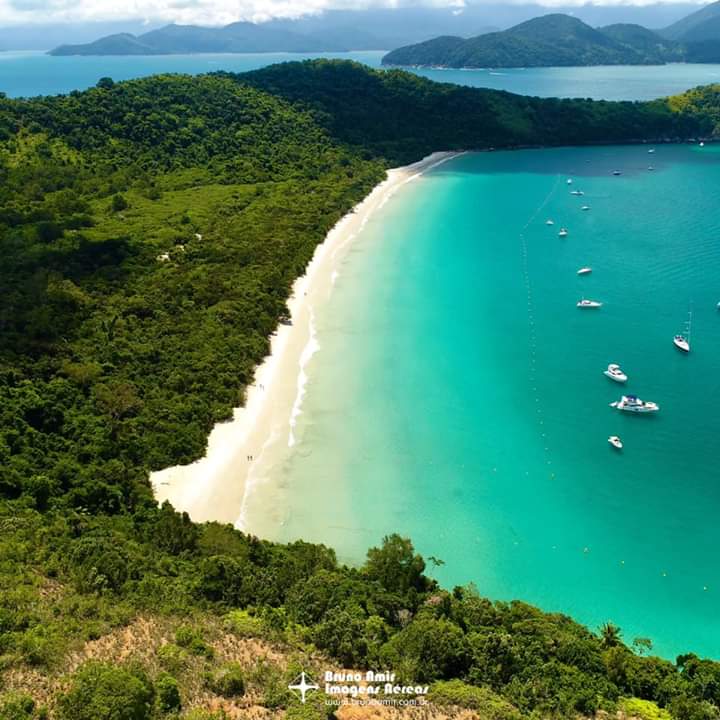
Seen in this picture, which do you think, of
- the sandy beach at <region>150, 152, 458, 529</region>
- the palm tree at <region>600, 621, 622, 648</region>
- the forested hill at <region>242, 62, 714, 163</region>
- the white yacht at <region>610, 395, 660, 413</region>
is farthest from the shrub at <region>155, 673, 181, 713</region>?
the forested hill at <region>242, 62, 714, 163</region>

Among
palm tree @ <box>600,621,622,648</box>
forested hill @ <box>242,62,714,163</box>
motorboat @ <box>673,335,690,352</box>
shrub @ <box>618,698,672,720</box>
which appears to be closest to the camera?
shrub @ <box>618,698,672,720</box>

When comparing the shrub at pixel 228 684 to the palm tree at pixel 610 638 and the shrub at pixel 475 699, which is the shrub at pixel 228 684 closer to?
the shrub at pixel 475 699

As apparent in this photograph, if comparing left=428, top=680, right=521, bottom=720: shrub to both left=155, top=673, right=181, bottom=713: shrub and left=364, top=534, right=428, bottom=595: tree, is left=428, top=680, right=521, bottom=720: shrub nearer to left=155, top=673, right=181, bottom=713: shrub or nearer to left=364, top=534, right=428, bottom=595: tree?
left=364, top=534, right=428, bottom=595: tree

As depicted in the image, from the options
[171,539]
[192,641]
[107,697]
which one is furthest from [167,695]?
[171,539]

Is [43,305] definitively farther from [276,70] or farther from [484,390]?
[276,70]

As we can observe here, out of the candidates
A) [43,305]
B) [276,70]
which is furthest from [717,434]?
[276,70]

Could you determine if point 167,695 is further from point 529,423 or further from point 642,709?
point 529,423
